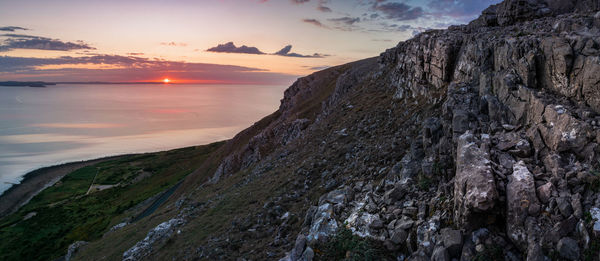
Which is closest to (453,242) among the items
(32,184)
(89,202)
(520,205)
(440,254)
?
(440,254)

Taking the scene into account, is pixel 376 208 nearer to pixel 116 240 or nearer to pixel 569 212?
pixel 569 212

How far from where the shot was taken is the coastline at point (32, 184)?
89744 millimetres

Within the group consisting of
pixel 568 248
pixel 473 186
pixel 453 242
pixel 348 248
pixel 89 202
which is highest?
pixel 473 186

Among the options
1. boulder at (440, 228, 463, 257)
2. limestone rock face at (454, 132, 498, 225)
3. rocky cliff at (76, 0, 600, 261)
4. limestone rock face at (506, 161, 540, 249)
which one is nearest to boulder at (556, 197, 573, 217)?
rocky cliff at (76, 0, 600, 261)

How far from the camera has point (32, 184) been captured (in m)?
106

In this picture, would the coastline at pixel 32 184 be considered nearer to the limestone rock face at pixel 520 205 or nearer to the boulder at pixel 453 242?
the boulder at pixel 453 242

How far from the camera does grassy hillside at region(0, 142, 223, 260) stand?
65.7 m

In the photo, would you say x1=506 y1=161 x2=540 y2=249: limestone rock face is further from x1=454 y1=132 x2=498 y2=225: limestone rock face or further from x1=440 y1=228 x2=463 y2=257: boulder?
x1=440 y1=228 x2=463 y2=257: boulder

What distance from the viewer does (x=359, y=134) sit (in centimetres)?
2703

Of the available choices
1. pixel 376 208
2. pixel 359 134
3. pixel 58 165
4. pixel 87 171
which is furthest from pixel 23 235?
pixel 376 208

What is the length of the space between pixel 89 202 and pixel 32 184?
31662mm

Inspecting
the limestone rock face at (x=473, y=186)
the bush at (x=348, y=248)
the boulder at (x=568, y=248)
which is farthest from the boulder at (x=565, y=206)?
the bush at (x=348, y=248)

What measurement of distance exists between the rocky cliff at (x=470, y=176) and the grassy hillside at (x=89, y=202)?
58.9 meters

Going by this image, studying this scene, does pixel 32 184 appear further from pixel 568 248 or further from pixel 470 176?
pixel 568 248
